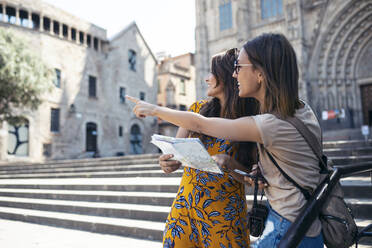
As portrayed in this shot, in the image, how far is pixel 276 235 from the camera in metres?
1.33

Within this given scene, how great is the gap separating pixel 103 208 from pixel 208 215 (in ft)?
16.0

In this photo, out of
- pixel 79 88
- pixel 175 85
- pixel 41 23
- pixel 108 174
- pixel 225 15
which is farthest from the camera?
pixel 175 85

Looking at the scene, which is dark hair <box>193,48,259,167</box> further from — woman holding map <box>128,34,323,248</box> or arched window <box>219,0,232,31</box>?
arched window <box>219,0,232,31</box>

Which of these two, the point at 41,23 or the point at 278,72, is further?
the point at 41,23

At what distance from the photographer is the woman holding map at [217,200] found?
1771 millimetres

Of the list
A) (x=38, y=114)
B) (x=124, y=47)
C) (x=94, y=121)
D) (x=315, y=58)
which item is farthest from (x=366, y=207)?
(x=124, y=47)

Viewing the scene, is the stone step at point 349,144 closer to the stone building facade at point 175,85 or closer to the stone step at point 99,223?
the stone step at point 99,223

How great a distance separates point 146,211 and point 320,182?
15.0 feet

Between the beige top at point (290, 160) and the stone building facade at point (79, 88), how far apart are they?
22.0 metres

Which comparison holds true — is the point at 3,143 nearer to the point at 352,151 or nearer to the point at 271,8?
the point at 352,151

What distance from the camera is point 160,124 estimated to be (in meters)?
33.6

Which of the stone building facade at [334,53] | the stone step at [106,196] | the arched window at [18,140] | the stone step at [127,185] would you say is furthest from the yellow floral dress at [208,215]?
the arched window at [18,140]

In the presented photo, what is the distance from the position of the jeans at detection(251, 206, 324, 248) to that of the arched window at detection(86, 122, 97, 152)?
2554cm

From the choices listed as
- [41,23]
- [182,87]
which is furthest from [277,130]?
[182,87]
